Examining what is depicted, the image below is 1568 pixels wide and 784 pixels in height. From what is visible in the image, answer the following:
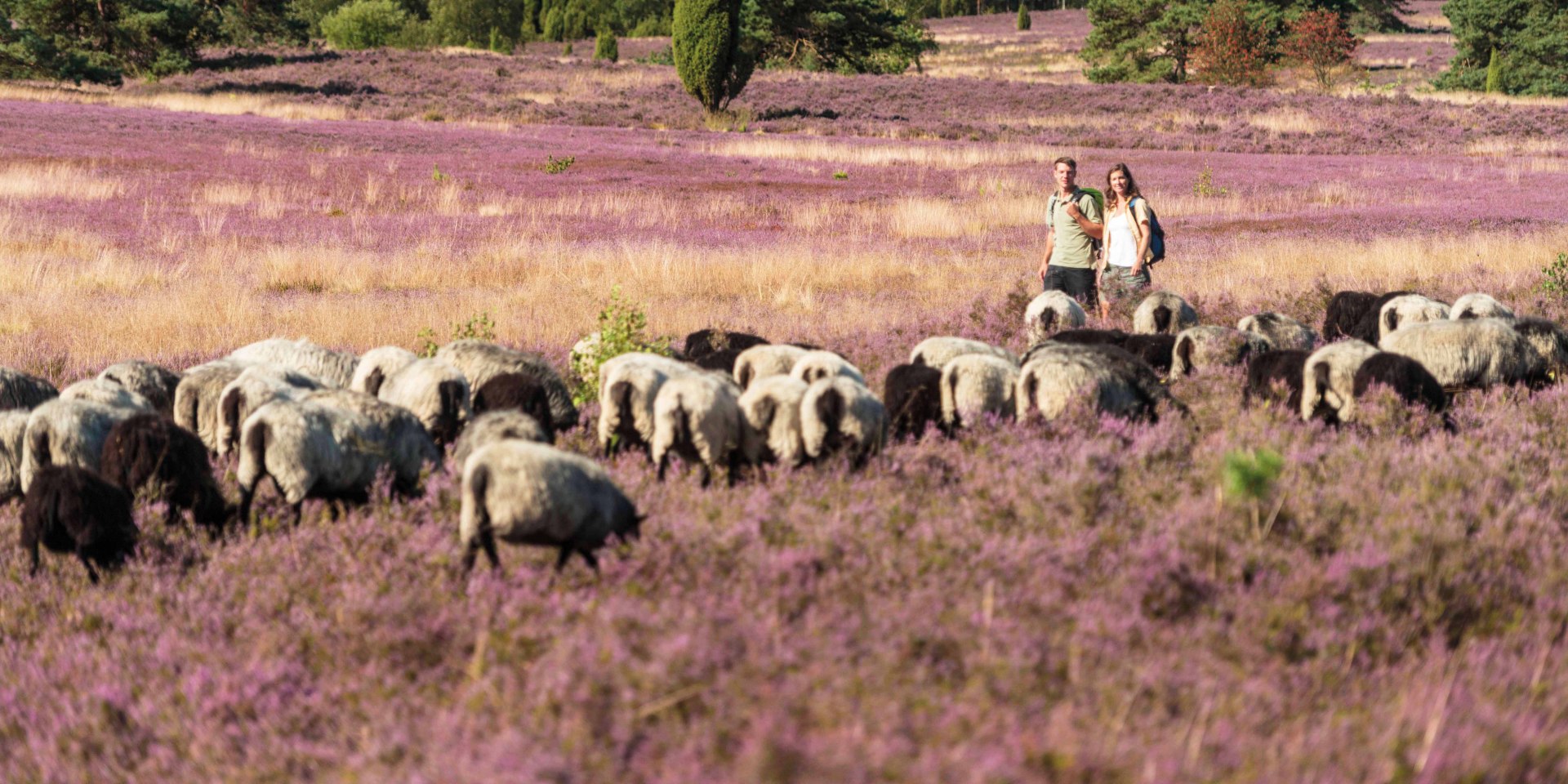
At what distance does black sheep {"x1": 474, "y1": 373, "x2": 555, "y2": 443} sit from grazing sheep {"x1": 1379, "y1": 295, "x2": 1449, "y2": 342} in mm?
7489

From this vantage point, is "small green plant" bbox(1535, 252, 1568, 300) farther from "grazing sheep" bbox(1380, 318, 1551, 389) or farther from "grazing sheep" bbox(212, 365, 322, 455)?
"grazing sheep" bbox(212, 365, 322, 455)

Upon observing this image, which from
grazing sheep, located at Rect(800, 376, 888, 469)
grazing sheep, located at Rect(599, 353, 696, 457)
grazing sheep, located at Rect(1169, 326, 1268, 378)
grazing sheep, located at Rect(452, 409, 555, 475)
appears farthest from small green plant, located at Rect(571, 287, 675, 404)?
grazing sheep, located at Rect(1169, 326, 1268, 378)

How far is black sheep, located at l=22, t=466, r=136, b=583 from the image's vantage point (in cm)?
568

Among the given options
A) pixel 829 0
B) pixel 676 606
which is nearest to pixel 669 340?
pixel 676 606

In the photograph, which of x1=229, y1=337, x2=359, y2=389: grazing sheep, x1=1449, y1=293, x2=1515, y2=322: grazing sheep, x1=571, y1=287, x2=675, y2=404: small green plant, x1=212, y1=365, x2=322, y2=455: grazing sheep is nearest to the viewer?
x1=212, y1=365, x2=322, y2=455: grazing sheep

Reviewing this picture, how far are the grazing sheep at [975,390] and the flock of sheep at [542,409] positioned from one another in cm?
1

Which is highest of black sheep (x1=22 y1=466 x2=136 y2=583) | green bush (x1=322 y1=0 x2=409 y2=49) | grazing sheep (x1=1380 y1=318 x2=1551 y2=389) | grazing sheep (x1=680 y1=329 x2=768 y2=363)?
green bush (x1=322 y1=0 x2=409 y2=49)

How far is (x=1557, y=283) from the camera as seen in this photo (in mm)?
13109

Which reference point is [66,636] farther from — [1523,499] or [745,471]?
[1523,499]

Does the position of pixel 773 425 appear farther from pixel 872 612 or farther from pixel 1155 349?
pixel 1155 349

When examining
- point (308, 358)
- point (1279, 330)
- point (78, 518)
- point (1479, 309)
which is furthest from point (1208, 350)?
point (78, 518)

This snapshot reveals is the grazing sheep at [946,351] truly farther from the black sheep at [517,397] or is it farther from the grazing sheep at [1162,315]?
the grazing sheep at [1162,315]

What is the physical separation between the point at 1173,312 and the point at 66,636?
31.2ft

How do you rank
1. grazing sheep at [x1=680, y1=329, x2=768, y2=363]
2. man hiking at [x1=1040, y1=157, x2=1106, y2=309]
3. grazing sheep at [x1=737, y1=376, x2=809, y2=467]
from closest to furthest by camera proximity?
grazing sheep at [x1=737, y1=376, x2=809, y2=467]
grazing sheep at [x1=680, y1=329, x2=768, y2=363]
man hiking at [x1=1040, y1=157, x2=1106, y2=309]
